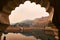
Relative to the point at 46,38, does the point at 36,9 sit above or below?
above

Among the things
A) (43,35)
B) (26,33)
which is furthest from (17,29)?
(43,35)

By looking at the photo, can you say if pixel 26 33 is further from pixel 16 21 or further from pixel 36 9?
pixel 36 9

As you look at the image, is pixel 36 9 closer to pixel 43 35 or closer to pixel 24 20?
pixel 24 20

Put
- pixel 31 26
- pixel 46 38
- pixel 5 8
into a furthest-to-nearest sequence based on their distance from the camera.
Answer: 1. pixel 31 26
2. pixel 46 38
3. pixel 5 8

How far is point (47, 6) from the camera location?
379 centimetres

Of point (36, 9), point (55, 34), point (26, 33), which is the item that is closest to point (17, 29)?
point (26, 33)

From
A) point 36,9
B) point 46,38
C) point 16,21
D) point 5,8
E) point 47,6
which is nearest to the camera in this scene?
point 5,8

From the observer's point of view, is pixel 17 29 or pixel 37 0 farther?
pixel 17 29

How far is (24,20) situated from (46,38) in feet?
3.96

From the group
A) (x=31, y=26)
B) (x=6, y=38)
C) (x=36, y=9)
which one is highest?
(x=36, y=9)

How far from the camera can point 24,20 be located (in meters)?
5.12

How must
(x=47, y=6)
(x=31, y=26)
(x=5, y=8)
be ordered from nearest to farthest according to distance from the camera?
(x=5, y=8), (x=47, y=6), (x=31, y=26)

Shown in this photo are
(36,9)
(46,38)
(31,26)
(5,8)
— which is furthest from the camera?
(36,9)

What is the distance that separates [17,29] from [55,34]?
1.02 meters
